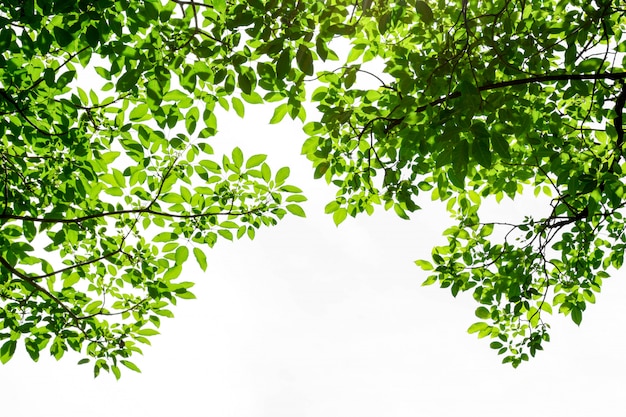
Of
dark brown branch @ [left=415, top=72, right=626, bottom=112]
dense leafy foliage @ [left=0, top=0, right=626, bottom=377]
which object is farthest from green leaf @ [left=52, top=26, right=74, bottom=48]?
dark brown branch @ [left=415, top=72, right=626, bottom=112]

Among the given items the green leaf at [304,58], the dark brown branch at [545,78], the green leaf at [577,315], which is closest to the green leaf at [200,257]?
the dark brown branch at [545,78]

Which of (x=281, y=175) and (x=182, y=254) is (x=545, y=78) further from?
Result: (x=182, y=254)

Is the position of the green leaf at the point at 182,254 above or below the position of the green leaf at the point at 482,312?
below

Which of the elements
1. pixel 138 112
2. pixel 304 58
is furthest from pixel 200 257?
→ pixel 304 58

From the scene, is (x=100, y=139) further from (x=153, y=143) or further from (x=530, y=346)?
(x=530, y=346)

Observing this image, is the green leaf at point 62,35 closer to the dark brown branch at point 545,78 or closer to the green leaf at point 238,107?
the green leaf at point 238,107

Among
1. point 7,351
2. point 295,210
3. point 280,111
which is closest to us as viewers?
point 280,111

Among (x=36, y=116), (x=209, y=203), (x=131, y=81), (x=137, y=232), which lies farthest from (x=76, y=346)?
(x=131, y=81)

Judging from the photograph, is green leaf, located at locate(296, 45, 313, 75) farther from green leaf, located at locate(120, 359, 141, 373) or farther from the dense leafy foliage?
green leaf, located at locate(120, 359, 141, 373)

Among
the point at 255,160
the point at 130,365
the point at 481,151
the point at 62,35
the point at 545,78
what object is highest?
the point at 255,160

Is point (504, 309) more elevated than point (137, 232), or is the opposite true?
point (504, 309)

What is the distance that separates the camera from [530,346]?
6070 millimetres

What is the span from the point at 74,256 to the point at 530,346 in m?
5.31

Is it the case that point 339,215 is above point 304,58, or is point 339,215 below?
above
